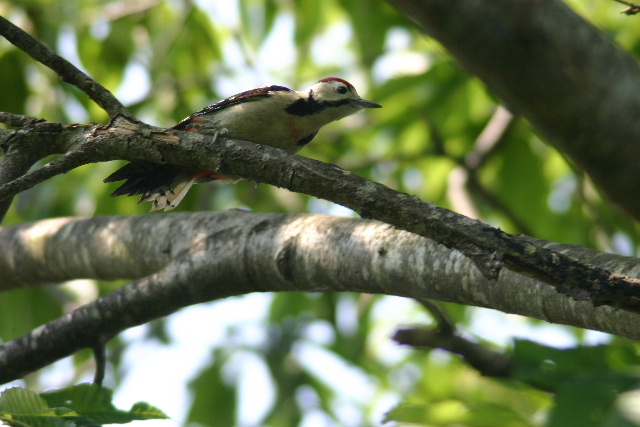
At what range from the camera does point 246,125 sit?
4.14 metres

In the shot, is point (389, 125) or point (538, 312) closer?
point (538, 312)

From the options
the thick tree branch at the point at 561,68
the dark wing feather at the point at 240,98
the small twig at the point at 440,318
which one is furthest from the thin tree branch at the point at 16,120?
the small twig at the point at 440,318

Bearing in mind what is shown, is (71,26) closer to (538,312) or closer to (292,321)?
(292,321)

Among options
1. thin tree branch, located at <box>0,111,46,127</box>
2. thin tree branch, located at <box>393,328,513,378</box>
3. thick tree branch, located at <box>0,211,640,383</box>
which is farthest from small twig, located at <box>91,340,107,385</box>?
thin tree branch, located at <box>393,328,513,378</box>

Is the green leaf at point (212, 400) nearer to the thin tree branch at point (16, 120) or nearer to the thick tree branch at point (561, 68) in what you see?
the thin tree branch at point (16, 120)

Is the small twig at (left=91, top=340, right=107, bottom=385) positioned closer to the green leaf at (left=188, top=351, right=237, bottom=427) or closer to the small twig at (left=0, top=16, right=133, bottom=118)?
the small twig at (left=0, top=16, right=133, bottom=118)

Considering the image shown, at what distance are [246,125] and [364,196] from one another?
6.28 feet

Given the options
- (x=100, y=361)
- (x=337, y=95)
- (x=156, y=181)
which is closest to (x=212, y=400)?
(x=156, y=181)

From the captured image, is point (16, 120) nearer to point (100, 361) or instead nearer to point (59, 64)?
point (59, 64)

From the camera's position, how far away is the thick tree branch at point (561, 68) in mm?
3236

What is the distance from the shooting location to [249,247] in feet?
10.8

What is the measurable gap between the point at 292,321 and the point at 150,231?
2966mm

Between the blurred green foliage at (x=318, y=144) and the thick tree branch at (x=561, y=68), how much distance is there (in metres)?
1.70

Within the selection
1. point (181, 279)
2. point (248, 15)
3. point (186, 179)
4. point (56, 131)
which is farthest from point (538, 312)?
point (248, 15)
